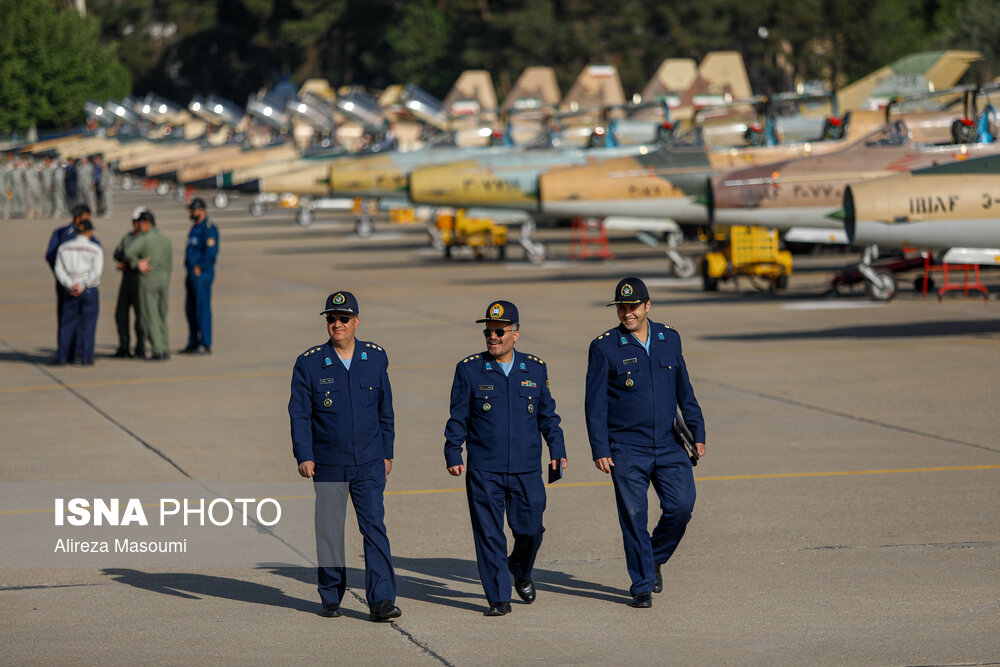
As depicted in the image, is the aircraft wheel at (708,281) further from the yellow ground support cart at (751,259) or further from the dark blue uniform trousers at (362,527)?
the dark blue uniform trousers at (362,527)

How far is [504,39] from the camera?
8525 cm

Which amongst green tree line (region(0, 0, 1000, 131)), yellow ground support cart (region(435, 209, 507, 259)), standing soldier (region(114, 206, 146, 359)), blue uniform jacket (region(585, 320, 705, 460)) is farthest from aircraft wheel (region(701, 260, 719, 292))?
green tree line (region(0, 0, 1000, 131))

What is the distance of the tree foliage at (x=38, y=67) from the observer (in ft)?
243

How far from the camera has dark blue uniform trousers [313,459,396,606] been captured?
689 centimetres

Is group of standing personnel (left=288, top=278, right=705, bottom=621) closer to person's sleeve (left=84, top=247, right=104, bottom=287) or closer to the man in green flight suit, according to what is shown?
person's sleeve (left=84, top=247, right=104, bottom=287)

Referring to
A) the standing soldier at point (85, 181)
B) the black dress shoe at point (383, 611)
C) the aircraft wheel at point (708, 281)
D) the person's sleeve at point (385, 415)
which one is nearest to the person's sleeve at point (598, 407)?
the person's sleeve at point (385, 415)

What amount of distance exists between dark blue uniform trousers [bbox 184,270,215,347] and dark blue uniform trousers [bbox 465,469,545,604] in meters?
10.6

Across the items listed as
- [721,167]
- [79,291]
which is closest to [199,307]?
[79,291]

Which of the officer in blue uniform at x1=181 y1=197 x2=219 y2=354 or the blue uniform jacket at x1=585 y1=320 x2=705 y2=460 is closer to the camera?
the blue uniform jacket at x1=585 y1=320 x2=705 y2=460

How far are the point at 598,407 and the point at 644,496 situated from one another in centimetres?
47

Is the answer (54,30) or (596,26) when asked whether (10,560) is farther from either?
(596,26)

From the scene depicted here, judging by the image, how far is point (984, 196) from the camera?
16812 mm

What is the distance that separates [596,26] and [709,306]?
65.3 meters

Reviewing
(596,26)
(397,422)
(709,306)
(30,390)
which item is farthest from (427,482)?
(596,26)
